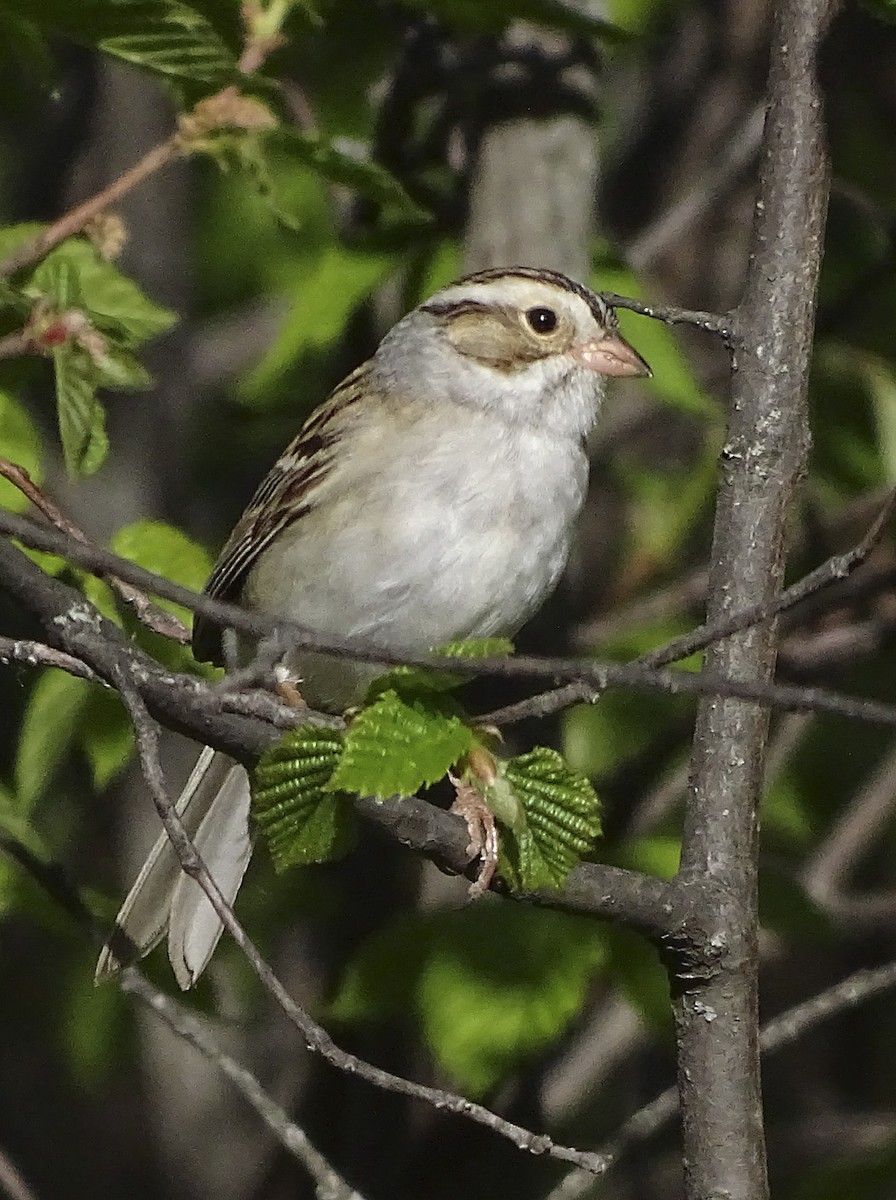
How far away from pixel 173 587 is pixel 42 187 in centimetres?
339

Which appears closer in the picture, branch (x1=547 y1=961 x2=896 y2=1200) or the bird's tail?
branch (x1=547 y1=961 x2=896 y2=1200)

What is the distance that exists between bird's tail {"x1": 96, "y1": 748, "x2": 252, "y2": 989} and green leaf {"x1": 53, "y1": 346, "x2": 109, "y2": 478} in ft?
1.98

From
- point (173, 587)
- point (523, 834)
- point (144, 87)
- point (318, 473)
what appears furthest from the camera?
point (144, 87)

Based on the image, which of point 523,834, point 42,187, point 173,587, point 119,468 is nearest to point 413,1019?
point 119,468

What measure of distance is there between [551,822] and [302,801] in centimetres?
25

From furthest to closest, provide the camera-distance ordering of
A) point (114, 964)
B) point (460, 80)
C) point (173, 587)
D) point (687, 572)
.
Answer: point (687, 572) < point (460, 80) < point (114, 964) < point (173, 587)

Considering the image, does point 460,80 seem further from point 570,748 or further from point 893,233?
point 570,748

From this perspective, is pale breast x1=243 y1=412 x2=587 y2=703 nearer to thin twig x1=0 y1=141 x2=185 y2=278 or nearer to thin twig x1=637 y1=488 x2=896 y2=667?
thin twig x1=0 y1=141 x2=185 y2=278

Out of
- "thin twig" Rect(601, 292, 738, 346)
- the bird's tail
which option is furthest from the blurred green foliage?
"thin twig" Rect(601, 292, 738, 346)

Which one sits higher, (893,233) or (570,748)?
(893,233)

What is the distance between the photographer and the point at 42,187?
4.49 meters

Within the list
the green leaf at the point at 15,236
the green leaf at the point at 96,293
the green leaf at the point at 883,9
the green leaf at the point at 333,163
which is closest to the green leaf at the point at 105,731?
the green leaf at the point at 96,293

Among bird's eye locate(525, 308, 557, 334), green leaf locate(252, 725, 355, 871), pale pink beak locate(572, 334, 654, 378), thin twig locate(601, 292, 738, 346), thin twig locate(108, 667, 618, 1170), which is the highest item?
bird's eye locate(525, 308, 557, 334)

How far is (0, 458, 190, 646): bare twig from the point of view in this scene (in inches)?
74.9
